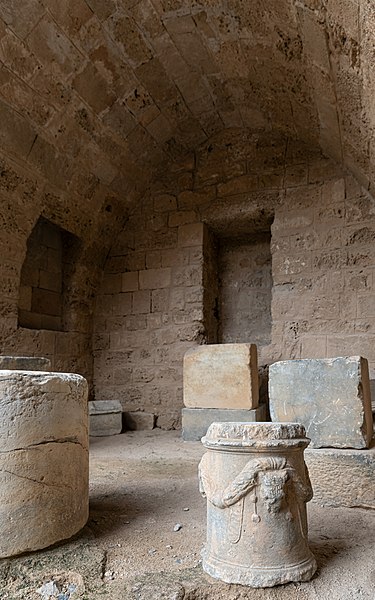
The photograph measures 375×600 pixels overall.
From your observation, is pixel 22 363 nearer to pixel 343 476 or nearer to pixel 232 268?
pixel 343 476

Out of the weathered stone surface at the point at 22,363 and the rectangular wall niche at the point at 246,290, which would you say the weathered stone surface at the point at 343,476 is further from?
the rectangular wall niche at the point at 246,290

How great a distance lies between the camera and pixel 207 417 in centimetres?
518

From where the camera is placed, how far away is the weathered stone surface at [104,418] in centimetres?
589

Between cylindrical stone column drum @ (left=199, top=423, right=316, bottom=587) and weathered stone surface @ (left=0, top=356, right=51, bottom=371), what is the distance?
68.6 inches

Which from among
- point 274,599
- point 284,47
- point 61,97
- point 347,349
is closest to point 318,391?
point 274,599

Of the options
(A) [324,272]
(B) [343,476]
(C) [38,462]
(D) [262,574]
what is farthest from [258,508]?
(A) [324,272]

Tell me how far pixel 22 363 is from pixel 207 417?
7.92 feet

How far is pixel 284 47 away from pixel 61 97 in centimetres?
225

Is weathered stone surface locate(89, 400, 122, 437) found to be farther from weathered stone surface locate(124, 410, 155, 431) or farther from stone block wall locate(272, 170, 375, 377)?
stone block wall locate(272, 170, 375, 377)

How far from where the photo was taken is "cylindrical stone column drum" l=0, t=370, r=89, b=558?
7.02ft

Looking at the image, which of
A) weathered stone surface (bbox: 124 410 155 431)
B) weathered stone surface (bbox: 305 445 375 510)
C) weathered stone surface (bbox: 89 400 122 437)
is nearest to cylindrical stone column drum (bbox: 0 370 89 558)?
weathered stone surface (bbox: 305 445 375 510)

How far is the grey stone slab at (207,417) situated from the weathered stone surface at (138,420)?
1030mm

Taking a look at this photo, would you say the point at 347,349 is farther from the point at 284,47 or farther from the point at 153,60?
the point at 153,60

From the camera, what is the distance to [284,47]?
171 inches
